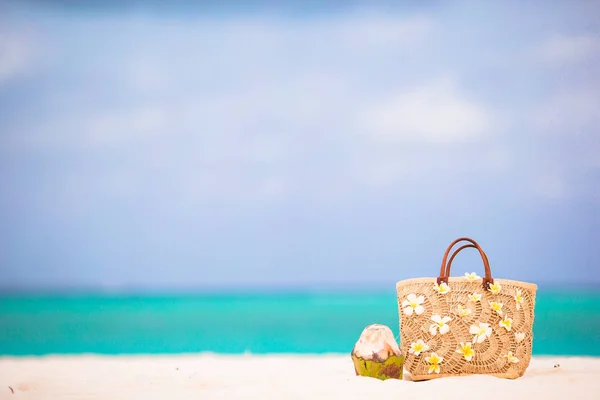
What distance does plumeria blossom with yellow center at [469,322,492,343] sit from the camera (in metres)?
2.39

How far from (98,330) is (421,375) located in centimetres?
499

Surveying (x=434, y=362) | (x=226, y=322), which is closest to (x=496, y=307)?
(x=434, y=362)

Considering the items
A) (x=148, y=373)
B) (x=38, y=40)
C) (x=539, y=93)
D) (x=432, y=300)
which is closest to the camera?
(x=432, y=300)

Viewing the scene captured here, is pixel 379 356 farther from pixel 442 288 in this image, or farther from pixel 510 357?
pixel 510 357

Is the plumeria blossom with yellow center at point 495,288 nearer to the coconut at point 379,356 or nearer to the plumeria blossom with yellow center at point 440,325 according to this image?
the plumeria blossom with yellow center at point 440,325

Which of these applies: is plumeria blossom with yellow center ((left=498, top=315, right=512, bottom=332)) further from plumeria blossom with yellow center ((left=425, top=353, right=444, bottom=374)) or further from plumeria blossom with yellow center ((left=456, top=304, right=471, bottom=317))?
plumeria blossom with yellow center ((left=425, top=353, right=444, bottom=374))

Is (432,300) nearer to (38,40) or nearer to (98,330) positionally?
(98,330)

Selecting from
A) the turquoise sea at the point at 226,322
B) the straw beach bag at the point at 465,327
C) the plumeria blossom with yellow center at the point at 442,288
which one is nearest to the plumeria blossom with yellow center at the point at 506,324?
the straw beach bag at the point at 465,327

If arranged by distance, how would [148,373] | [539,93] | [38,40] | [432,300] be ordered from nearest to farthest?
[432,300], [148,373], [539,93], [38,40]

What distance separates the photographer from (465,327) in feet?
7.86

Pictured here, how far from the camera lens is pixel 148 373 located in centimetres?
276

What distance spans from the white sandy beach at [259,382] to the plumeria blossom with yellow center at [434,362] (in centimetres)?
11

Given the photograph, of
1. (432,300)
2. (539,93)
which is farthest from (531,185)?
(432,300)

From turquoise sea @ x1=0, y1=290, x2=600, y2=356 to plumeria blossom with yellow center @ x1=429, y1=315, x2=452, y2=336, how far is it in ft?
9.43
